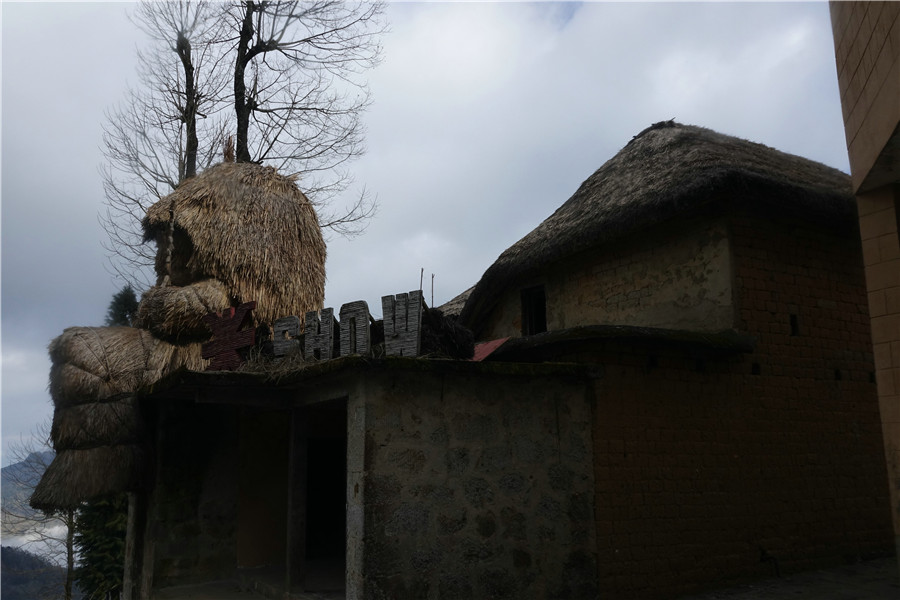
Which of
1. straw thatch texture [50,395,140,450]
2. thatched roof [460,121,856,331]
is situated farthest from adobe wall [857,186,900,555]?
straw thatch texture [50,395,140,450]

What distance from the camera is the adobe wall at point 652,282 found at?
328 inches

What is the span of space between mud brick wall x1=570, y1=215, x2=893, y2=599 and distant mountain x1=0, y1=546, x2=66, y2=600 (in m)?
14.7

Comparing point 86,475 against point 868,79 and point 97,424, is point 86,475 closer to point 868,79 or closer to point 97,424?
point 97,424

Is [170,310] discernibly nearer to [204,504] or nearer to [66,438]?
[66,438]

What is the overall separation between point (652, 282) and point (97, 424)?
7.01 meters

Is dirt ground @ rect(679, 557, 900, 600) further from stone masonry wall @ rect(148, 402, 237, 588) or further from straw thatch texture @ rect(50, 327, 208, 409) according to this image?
straw thatch texture @ rect(50, 327, 208, 409)

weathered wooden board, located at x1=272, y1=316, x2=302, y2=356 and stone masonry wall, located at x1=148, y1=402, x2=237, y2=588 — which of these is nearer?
weathered wooden board, located at x1=272, y1=316, x2=302, y2=356

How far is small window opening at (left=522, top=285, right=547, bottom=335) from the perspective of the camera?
11.2 m

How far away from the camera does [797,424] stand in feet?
27.5

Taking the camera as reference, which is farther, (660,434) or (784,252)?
(784,252)

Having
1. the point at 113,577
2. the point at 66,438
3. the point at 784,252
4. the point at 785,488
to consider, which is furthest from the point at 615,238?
the point at 113,577

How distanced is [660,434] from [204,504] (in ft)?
19.3

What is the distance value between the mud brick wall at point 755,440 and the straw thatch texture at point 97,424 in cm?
565

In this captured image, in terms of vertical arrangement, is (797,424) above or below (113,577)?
above
